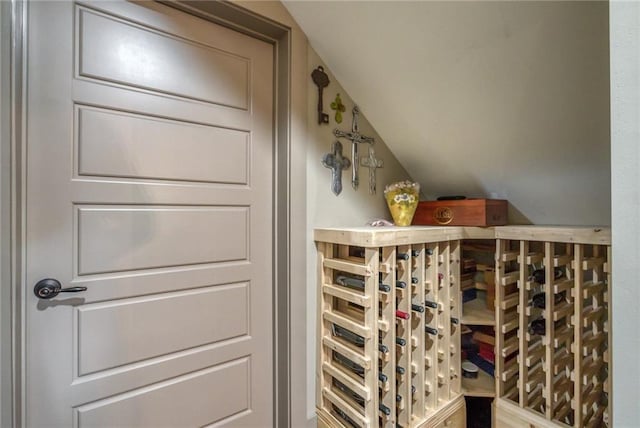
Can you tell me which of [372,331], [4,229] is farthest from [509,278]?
[4,229]

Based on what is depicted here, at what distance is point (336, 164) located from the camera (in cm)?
147

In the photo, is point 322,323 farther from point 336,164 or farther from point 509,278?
point 509,278

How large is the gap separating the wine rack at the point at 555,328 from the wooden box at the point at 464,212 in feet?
0.35

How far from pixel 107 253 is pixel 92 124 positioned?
1.50ft

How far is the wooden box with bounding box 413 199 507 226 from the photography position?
141 centimetres

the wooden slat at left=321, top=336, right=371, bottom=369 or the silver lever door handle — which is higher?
the silver lever door handle

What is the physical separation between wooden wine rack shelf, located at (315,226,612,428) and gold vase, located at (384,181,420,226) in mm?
207

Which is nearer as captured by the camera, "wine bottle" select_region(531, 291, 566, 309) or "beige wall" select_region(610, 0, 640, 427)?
"beige wall" select_region(610, 0, 640, 427)

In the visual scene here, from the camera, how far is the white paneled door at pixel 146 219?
0.94 meters

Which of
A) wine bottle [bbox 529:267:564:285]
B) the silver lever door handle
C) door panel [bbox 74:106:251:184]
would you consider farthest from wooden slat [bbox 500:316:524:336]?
the silver lever door handle

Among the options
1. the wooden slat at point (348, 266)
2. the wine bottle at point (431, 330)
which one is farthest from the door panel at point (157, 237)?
the wine bottle at point (431, 330)

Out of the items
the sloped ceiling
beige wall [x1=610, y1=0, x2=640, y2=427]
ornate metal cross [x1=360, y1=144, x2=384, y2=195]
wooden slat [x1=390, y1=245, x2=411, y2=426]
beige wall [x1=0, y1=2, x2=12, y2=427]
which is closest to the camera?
beige wall [x1=610, y1=0, x2=640, y2=427]

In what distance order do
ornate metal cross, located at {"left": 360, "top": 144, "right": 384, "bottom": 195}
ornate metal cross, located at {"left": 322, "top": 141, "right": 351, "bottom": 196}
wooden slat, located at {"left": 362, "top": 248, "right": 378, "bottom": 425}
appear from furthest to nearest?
ornate metal cross, located at {"left": 360, "top": 144, "right": 384, "bottom": 195}
ornate metal cross, located at {"left": 322, "top": 141, "right": 351, "bottom": 196}
wooden slat, located at {"left": 362, "top": 248, "right": 378, "bottom": 425}

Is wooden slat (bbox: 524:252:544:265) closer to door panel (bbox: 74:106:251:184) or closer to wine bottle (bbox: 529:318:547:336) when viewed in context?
wine bottle (bbox: 529:318:547:336)
